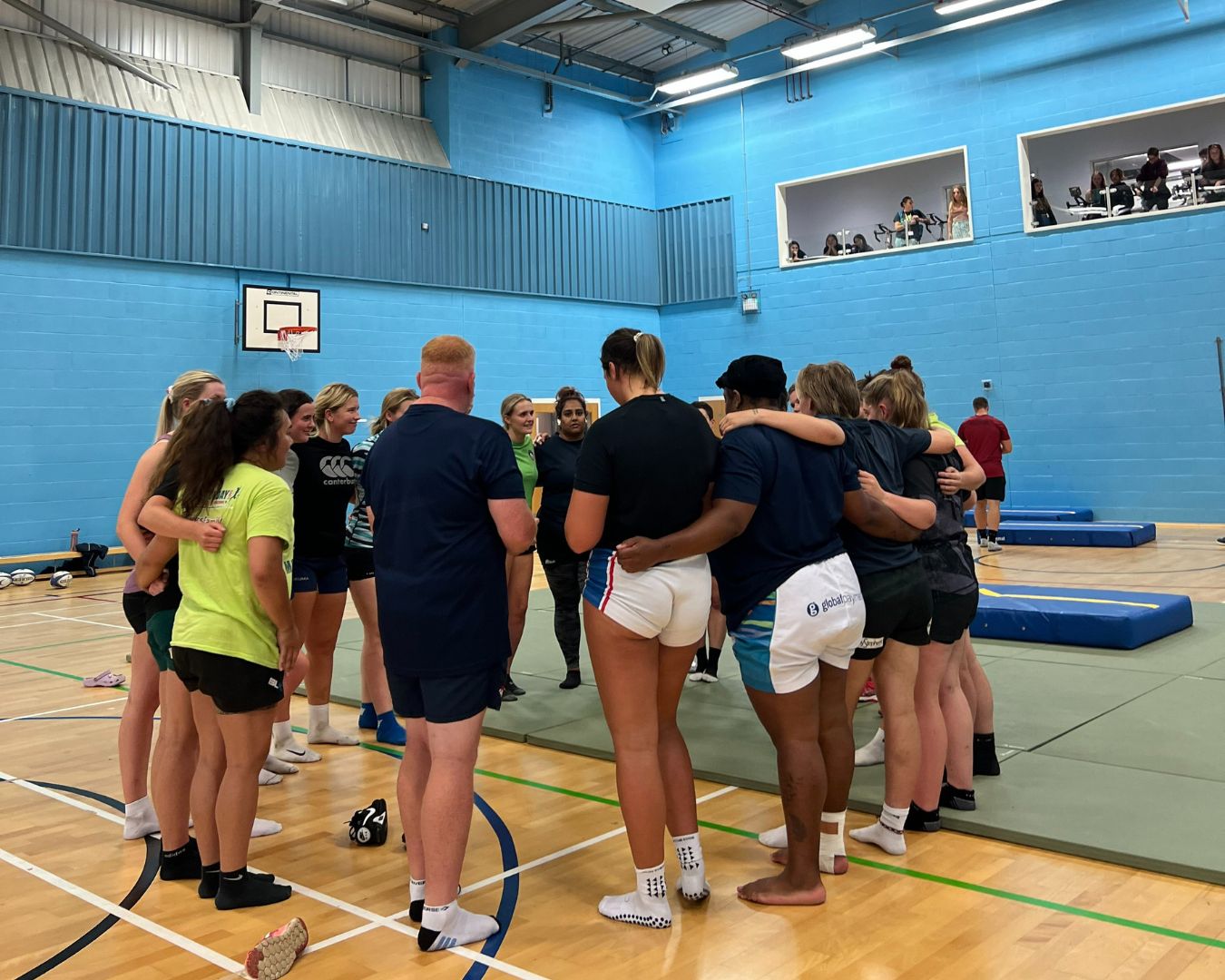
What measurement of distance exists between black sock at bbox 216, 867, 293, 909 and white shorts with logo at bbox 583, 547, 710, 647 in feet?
4.63

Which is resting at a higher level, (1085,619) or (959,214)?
(959,214)

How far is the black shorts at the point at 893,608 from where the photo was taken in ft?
10.5

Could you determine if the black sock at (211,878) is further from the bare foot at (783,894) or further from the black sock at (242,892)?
the bare foot at (783,894)

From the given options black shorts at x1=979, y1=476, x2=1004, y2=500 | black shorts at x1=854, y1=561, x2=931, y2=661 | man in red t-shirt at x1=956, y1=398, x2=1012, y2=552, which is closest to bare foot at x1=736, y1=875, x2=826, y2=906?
black shorts at x1=854, y1=561, x2=931, y2=661

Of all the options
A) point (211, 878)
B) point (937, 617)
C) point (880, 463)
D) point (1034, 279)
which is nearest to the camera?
point (211, 878)

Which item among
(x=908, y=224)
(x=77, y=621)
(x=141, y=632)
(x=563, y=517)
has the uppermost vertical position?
(x=908, y=224)

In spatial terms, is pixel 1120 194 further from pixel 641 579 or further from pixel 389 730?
pixel 641 579

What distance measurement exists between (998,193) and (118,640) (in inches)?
507

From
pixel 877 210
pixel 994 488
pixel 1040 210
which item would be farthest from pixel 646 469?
pixel 877 210

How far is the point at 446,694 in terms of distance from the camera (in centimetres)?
279

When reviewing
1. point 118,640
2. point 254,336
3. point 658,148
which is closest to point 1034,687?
point 118,640

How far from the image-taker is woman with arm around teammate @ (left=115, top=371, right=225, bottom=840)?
331cm

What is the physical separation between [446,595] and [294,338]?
37.6 ft

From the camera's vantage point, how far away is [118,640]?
8023 mm
